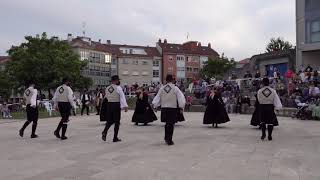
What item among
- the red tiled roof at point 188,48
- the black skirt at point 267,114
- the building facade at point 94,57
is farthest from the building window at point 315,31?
the red tiled roof at point 188,48

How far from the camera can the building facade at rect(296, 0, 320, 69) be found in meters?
42.5

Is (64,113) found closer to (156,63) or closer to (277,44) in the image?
(277,44)

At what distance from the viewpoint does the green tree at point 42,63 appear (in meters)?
69.0

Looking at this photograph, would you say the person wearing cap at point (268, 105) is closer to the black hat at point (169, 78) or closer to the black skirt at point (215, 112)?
the black hat at point (169, 78)

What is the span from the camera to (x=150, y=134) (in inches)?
690

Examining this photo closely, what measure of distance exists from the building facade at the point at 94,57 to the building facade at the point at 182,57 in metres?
13.9

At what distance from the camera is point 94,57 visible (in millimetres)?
111188

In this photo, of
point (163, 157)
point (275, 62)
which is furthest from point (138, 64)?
point (163, 157)

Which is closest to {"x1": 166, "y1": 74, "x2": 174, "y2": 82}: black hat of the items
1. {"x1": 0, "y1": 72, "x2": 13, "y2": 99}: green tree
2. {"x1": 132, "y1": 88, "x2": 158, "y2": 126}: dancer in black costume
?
{"x1": 132, "y1": 88, "x2": 158, "y2": 126}: dancer in black costume

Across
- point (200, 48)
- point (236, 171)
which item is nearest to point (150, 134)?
point (236, 171)

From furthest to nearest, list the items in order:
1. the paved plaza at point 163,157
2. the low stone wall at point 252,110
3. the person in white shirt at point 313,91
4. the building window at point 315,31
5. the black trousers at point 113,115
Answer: the building window at point 315,31 → the low stone wall at point 252,110 → the person in white shirt at point 313,91 → the black trousers at point 113,115 → the paved plaza at point 163,157

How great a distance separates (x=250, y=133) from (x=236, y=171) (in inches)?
322

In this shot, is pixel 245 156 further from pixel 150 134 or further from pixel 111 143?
pixel 150 134

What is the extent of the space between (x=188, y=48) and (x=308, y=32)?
84.5 meters
